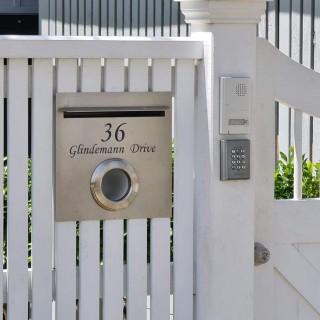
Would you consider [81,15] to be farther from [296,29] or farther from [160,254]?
[160,254]

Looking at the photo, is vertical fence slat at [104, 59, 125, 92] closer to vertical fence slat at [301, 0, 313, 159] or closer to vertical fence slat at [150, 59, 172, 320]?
vertical fence slat at [150, 59, 172, 320]

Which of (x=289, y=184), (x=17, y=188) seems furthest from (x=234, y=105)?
(x=289, y=184)

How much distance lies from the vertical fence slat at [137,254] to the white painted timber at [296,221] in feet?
2.15

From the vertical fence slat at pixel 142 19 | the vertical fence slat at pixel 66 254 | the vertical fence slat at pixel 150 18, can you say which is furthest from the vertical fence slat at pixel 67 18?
the vertical fence slat at pixel 66 254

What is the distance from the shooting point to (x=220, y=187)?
4.65 metres

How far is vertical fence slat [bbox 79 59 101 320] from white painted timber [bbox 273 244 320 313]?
857 mm

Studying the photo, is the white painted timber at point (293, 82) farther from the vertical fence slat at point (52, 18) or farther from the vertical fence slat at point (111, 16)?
the vertical fence slat at point (52, 18)

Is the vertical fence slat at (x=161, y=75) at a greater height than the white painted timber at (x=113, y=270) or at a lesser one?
greater

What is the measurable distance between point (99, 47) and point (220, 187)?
2.60 feet

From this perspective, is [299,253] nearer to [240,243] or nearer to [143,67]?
[240,243]

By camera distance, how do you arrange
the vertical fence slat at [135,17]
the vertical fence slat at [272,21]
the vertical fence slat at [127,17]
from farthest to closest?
1. the vertical fence slat at [127,17]
2. the vertical fence slat at [135,17]
3. the vertical fence slat at [272,21]

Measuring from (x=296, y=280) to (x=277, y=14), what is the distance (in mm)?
3694

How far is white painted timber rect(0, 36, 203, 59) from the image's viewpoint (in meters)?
4.31

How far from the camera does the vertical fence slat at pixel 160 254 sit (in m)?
4.60
